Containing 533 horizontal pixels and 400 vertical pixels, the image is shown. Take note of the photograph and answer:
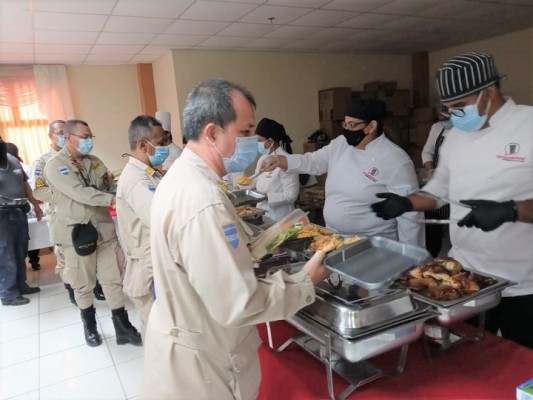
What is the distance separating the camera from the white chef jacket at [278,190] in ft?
8.72

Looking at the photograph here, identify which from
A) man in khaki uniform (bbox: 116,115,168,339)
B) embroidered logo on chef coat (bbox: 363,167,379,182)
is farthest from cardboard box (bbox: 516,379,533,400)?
man in khaki uniform (bbox: 116,115,168,339)

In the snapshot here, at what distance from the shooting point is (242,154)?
1.05 metres

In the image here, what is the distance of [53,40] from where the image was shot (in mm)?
3553

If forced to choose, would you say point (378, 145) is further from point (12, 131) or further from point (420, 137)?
point (12, 131)

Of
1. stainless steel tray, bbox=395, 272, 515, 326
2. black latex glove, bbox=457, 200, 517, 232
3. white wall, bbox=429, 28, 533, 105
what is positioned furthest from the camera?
white wall, bbox=429, 28, 533, 105

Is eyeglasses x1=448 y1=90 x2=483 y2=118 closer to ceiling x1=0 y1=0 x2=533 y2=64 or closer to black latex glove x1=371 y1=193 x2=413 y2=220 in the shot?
black latex glove x1=371 y1=193 x2=413 y2=220

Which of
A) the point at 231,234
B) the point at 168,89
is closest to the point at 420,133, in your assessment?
the point at 168,89

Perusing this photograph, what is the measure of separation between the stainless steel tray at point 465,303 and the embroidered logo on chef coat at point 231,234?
558mm

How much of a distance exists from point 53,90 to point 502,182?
4875 mm

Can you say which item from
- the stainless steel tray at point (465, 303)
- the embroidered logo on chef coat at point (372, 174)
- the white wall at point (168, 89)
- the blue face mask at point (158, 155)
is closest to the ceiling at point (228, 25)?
the white wall at point (168, 89)

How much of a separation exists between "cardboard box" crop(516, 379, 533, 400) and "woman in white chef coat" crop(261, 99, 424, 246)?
972mm

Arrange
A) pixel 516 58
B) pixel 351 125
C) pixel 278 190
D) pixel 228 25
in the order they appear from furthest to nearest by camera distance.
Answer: pixel 516 58 → pixel 228 25 → pixel 278 190 → pixel 351 125

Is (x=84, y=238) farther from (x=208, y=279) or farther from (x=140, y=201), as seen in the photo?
(x=208, y=279)

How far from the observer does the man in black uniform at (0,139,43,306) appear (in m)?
3.25
